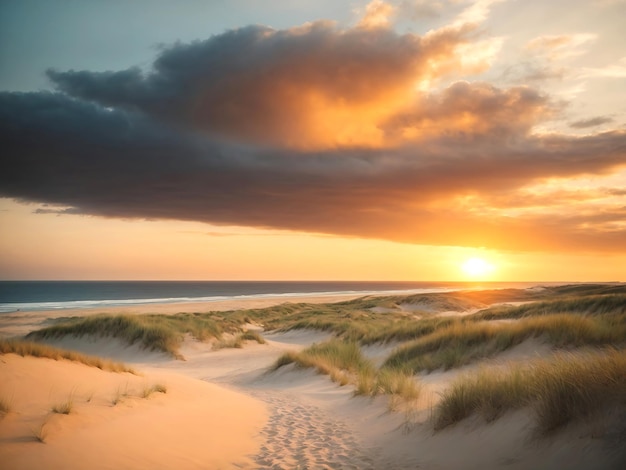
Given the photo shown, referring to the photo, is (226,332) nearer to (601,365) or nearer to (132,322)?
(132,322)

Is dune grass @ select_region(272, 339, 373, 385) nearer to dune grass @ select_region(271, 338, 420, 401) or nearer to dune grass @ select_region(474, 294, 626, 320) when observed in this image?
dune grass @ select_region(271, 338, 420, 401)

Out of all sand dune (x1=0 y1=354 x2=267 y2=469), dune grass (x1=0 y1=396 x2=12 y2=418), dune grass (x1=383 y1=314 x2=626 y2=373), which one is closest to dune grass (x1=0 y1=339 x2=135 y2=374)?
sand dune (x1=0 y1=354 x2=267 y2=469)

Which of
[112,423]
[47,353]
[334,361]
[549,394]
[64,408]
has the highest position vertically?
[549,394]

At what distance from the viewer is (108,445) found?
574 cm

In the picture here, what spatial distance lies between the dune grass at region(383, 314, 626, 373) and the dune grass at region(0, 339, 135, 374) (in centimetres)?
786

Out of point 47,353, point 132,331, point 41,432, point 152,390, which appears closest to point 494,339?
point 152,390

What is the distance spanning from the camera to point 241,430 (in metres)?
8.17

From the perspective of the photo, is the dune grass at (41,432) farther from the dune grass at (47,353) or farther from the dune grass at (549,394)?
the dune grass at (549,394)

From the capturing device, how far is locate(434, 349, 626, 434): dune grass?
16.3 ft

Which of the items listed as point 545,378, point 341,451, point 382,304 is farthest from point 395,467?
point 382,304

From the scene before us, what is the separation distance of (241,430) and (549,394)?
17.9ft

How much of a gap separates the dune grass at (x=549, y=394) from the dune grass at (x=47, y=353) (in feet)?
27.4

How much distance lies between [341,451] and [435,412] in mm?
1761

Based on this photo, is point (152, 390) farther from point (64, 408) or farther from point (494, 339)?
point (494, 339)
